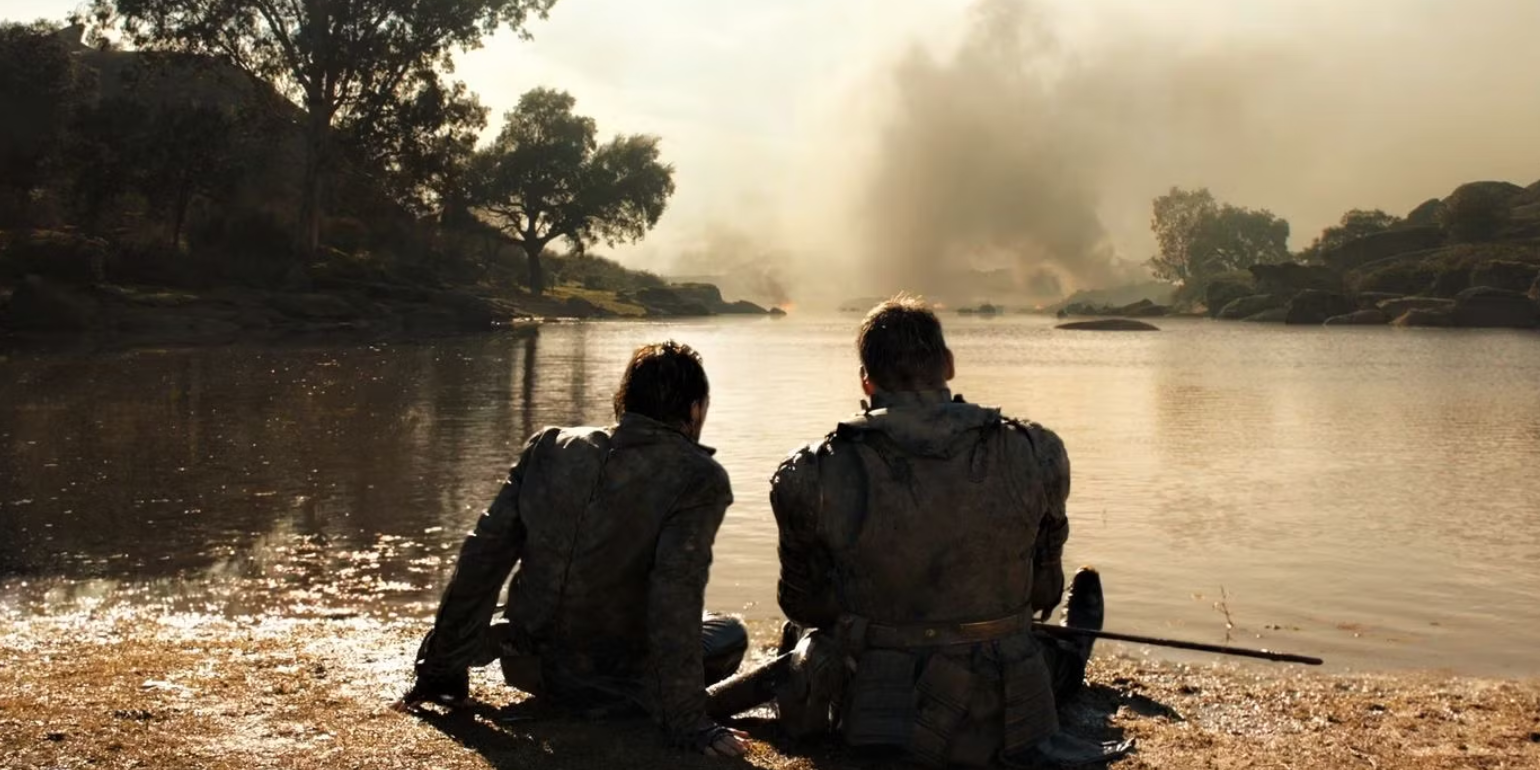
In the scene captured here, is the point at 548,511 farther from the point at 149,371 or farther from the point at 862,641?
the point at 149,371

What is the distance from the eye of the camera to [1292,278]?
126375 mm

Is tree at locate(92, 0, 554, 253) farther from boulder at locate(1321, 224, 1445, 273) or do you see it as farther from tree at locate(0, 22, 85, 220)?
boulder at locate(1321, 224, 1445, 273)

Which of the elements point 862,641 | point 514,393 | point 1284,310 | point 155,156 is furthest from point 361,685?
point 1284,310

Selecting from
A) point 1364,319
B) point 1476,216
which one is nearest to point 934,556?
point 1364,319

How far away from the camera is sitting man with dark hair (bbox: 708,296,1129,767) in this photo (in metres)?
4.85

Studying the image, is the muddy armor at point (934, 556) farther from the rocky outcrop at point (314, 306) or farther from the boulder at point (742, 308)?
the boulder at point (742, 308)

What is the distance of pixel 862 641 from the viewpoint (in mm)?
5027

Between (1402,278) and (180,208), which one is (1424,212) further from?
(180,208)

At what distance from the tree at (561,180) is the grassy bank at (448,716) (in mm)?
87380

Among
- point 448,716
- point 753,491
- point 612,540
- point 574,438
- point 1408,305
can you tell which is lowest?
point 753,491

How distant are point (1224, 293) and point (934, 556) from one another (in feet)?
471

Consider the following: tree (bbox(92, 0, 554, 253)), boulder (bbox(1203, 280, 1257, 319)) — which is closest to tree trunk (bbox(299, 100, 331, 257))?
tree (bbox(92, 0, 554, 253))

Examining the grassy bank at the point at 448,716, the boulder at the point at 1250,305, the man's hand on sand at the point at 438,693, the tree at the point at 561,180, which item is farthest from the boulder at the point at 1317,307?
the man's hand on sand at the point at 438,693

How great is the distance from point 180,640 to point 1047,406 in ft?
64.7
